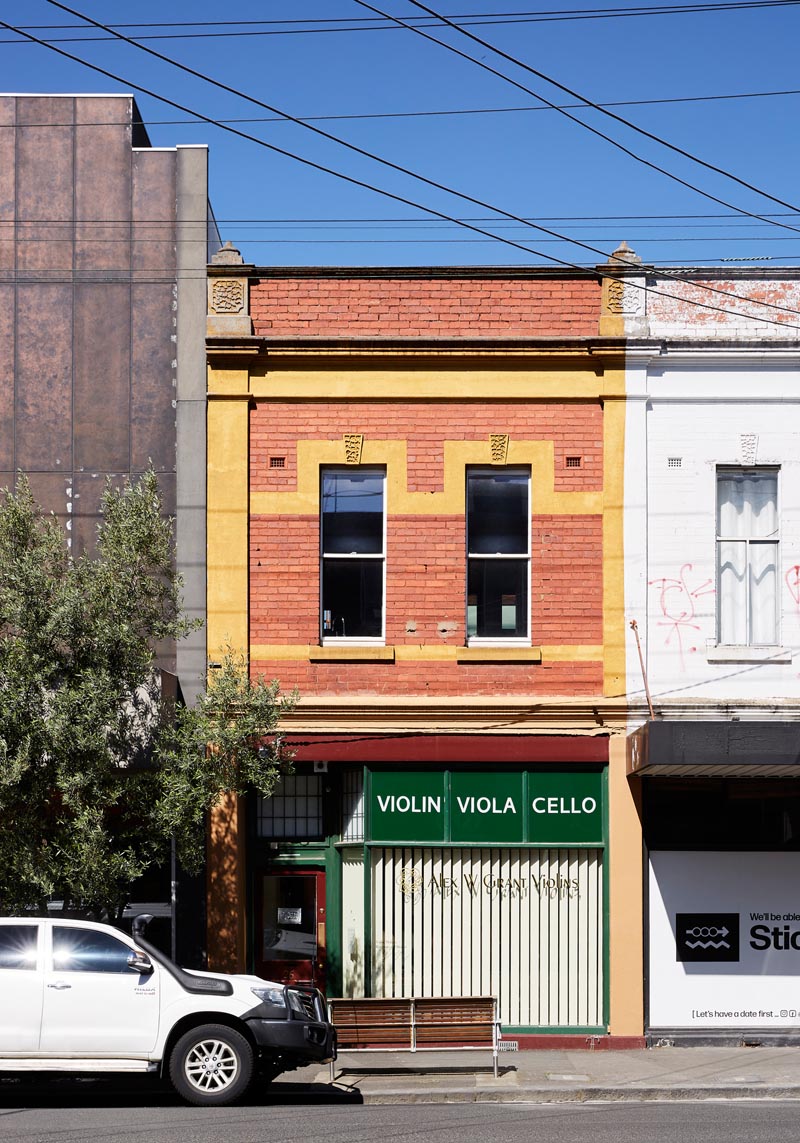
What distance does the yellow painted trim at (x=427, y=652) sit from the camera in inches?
646

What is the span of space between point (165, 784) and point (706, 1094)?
5810mm

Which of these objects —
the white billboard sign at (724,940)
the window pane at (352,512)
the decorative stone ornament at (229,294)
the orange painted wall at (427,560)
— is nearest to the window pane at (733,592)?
the orange painted wall at (427,560)

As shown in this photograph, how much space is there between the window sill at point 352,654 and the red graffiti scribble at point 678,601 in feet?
10.5

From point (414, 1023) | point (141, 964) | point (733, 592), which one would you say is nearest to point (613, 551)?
point (733, 592)

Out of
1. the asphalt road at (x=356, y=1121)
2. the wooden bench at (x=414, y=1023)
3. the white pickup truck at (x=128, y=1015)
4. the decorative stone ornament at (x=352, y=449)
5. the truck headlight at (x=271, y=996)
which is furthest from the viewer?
the decorative stone ornament at (x=352, y=449)

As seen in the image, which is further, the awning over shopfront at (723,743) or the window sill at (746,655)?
the window sill at (746,655)

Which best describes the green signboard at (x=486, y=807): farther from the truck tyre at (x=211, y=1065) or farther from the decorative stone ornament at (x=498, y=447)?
the truck tyre at (x=211, y=1065)

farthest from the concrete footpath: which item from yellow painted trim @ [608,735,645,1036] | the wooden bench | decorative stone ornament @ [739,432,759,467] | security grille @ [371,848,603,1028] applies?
decorative stone ornament @ [739,432,759,467]

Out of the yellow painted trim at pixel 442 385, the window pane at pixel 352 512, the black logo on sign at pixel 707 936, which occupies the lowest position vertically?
the black logo on sign at pixel 707 936

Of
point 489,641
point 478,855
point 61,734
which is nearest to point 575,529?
point 489,641

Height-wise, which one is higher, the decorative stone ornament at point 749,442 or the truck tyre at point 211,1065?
the decorative stone ornament at point 749,442

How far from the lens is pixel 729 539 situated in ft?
54.9

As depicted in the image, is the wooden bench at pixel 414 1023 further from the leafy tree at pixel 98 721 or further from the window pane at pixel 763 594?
the window pane at pixel 763 594

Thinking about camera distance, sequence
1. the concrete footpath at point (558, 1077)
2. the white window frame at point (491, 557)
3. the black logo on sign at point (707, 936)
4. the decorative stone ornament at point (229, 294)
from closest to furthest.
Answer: the concrete footpath at point (558, 1077)
the black logo on sign at point (707, 936)
the white window frame at point (491, 557)
the decorative stone ornament at point (229, 294)
